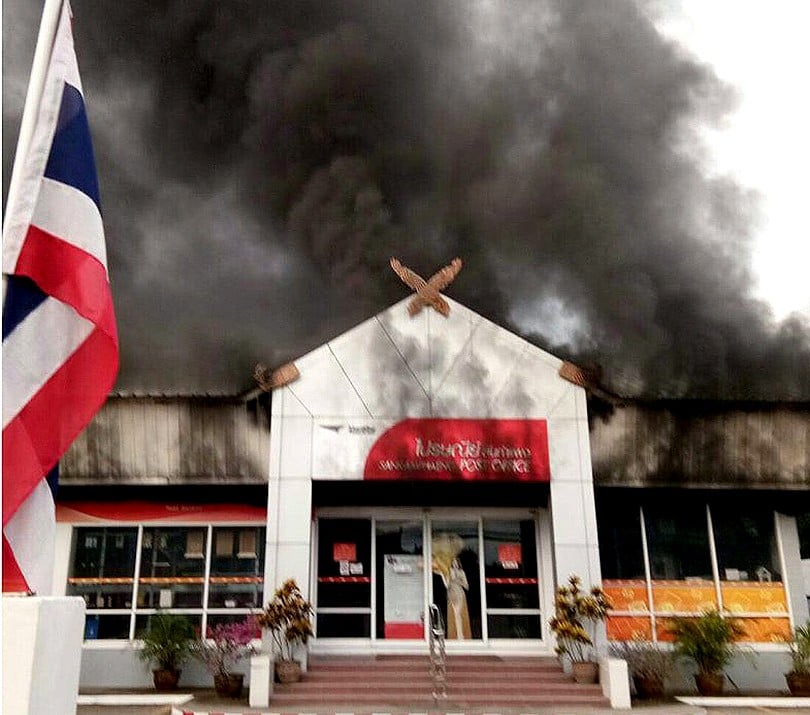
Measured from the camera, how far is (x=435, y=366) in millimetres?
12578

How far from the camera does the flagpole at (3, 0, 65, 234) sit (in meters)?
4.06

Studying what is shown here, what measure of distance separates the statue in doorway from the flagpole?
10101mm

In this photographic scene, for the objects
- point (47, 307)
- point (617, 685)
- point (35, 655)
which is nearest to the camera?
point (35, 655)

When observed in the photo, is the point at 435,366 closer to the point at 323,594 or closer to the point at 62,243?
the point at 323,594

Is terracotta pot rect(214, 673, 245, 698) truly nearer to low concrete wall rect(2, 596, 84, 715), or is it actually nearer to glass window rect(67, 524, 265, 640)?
glass window rect(67, 524, 265, 640)

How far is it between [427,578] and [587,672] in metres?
3.04

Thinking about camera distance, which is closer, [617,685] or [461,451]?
[617,685]

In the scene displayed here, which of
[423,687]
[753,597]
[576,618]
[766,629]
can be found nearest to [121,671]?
[423,687]

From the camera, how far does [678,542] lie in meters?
13.3

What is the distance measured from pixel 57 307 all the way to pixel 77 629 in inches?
68.5

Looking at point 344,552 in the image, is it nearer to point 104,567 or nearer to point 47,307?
point 104,567

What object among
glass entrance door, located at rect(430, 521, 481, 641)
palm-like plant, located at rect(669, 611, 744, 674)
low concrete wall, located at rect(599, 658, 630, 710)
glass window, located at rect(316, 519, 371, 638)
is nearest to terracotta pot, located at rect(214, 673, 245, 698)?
glass window, located at rect(316, 519, 371, 638)

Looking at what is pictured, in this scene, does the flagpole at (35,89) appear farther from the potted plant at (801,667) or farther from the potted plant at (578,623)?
the potted plant at (801,667)

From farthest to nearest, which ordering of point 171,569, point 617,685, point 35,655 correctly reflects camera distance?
point 171,569 < point 617,685 < point 35,655
